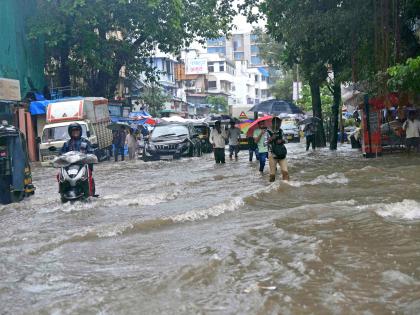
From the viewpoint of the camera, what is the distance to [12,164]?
11586mm

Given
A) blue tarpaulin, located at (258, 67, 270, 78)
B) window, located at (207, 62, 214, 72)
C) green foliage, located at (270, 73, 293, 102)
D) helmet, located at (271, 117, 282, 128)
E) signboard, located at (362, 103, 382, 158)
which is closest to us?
helmet, located at (271, 117, 282, 128)

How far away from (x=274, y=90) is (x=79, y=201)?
5775 centimetres

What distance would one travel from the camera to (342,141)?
114 ft

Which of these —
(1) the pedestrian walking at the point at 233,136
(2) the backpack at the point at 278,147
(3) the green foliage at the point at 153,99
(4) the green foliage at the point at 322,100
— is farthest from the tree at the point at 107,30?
(4) the green foliage at the point at 322,100

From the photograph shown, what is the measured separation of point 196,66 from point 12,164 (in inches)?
2694

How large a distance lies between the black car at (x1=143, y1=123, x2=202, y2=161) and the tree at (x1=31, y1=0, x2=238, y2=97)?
526 cm

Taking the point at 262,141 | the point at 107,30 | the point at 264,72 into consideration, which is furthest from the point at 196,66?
the point at 262,141

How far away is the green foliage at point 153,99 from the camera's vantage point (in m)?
46.7

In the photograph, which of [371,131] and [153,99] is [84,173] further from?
[153,99]

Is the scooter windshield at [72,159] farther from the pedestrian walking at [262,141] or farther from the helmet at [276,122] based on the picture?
the pedestrian walking at [262,141]

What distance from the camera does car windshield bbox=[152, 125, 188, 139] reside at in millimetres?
24470

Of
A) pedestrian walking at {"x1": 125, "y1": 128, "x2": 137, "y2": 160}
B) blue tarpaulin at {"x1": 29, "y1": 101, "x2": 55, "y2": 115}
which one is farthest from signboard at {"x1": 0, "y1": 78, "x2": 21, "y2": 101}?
pedestrian walking at {"x1": 125, "y1": 128, "x2": 137, "y2": 160}

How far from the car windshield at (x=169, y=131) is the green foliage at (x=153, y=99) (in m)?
21.1

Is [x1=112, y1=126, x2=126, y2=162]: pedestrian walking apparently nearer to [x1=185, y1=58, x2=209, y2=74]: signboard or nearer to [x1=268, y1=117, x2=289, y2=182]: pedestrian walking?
[x1=268, y1=117, x2=289, y2=182]: pedestrian walking
